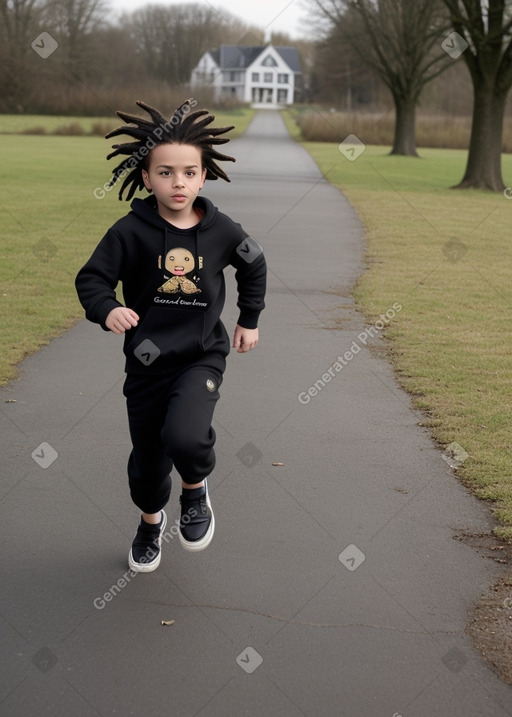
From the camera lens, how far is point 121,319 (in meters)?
3.61

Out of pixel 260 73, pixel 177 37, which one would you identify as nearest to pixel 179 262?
pixel 177 37

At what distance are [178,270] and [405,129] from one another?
152 feet

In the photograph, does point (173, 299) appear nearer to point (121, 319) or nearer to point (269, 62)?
point (121, 319)

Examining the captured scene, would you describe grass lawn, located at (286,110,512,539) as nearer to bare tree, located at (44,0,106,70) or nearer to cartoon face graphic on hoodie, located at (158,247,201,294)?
cartoon face graphic on hoodie, located at (158,247,201,294)

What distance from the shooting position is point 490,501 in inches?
199

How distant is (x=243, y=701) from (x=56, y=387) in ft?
13.8

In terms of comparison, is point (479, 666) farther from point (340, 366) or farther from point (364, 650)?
point (340, 366)

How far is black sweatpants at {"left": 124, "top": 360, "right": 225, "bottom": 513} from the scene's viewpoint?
12.1ft

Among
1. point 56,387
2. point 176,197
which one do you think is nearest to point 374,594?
point 176,197

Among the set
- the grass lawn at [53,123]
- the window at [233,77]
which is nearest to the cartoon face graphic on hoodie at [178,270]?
the grass lawn at [53,123]

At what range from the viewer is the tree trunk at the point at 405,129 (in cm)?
4794

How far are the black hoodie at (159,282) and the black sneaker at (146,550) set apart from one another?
0.72 meters

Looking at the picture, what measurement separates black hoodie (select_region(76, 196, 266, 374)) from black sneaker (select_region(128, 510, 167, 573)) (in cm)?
72

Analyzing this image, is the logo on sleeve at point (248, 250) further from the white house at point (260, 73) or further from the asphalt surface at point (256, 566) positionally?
the white house at point (260, 73)
